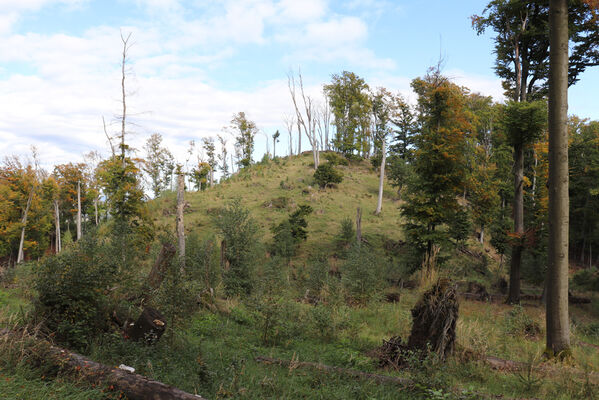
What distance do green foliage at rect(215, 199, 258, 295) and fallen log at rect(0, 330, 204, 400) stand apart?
9.63m

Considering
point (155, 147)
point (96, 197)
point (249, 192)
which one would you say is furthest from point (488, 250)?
point (155, 147)

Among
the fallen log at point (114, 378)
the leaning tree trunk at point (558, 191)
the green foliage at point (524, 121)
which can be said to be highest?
the green foliage at point (524, 121)

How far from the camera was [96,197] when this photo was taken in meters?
46.3

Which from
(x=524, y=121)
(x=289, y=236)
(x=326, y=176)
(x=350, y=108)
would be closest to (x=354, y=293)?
(x=524, y=121)

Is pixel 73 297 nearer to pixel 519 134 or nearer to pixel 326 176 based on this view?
pixel 519 134

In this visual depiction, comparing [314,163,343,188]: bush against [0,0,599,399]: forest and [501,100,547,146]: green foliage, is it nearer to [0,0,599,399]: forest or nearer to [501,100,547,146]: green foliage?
[0,0,599,399]: forest

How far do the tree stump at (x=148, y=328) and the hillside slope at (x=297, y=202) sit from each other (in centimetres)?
2140

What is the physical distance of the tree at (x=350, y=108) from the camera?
55375 mm

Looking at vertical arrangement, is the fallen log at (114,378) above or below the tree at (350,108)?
A: below

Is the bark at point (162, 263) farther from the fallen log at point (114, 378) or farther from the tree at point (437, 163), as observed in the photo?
the tree at point (437, 163)

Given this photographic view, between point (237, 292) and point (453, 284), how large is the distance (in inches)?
391

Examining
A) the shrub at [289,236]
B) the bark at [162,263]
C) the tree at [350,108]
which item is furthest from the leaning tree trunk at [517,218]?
the tree at [350,108]

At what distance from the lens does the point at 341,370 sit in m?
5.52

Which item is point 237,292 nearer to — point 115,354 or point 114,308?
point 114,308
